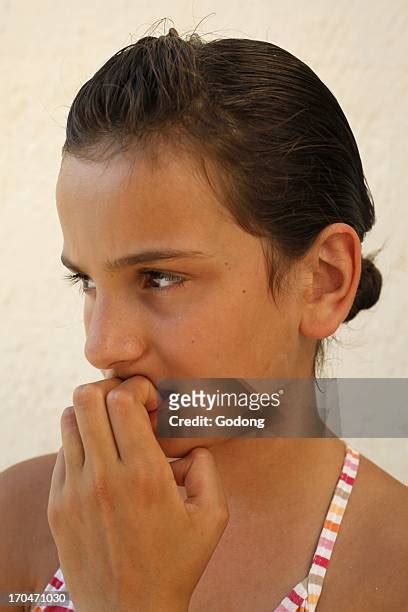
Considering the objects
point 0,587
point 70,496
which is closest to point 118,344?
point 70,496

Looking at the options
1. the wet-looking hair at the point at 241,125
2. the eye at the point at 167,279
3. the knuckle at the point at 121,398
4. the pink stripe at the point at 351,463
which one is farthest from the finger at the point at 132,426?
the pink stripe at the point at 351,463

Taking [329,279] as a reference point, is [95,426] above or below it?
below

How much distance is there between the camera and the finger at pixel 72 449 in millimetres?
896

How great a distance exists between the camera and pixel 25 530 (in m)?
1.15

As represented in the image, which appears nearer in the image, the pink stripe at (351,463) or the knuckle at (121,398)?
the knuckle at (121,398)

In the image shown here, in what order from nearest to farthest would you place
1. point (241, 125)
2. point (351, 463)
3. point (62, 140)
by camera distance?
point (241, 125), point (351, 463), point (62, 140)

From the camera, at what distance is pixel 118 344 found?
88 cm

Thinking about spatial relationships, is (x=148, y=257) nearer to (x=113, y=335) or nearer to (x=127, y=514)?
(x=113, y=335)

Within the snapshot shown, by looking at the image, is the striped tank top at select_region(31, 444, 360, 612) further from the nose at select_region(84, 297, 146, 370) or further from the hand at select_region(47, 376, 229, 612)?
the nose at select_region(84, 297, 146, 370)


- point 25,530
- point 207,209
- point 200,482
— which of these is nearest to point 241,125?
point 207,209

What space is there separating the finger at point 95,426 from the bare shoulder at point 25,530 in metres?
0.32

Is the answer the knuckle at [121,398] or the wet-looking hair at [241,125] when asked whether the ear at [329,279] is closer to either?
the wet-looking hair at [241,125]

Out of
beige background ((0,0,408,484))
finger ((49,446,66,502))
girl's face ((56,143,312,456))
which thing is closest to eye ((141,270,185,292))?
girl's face ((56,143,312,456))

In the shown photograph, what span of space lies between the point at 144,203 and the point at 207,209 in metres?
0.07
